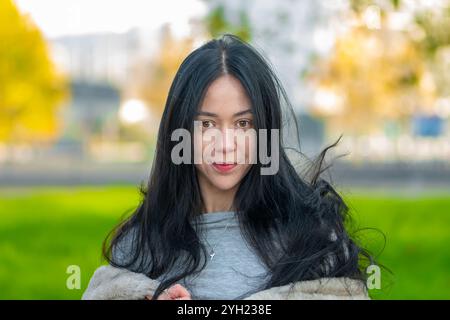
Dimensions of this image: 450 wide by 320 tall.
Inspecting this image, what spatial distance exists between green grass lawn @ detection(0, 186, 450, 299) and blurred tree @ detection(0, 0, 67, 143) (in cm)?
869

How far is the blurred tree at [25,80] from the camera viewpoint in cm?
2142

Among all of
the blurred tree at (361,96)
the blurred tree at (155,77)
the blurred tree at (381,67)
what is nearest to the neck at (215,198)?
the blurred tree at (381,67)

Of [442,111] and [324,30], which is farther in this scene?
[442,111]

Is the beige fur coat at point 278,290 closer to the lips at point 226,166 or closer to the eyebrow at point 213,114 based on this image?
the lips at point 226,166

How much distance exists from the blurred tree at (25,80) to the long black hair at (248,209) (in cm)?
1756

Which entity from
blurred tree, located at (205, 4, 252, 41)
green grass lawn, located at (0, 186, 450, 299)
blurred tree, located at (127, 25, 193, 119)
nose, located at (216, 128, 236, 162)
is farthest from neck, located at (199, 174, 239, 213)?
blurred tree, located at (127, 25, 193, 119)

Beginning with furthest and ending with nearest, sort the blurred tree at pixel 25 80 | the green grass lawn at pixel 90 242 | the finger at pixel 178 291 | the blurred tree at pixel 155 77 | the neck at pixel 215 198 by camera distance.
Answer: the blurred tree at pixel 155 77, the blurred tree at pixel 25 80, the green grass lawn at pixel 90 242, the neck at pixel 215 198, the finger at pixel 178 291

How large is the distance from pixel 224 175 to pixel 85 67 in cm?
3584

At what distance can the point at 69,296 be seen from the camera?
6602 mm

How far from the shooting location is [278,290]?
86.3 inches

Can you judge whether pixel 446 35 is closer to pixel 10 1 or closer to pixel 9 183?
pixel 10 1

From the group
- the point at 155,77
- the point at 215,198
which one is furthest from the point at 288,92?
the point at 155,77

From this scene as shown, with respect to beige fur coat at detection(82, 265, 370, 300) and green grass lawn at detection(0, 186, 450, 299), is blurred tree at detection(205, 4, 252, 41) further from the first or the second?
beige fur coat at detection(82, 265, 370, 300)

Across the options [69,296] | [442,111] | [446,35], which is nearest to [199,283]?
[69,296]
